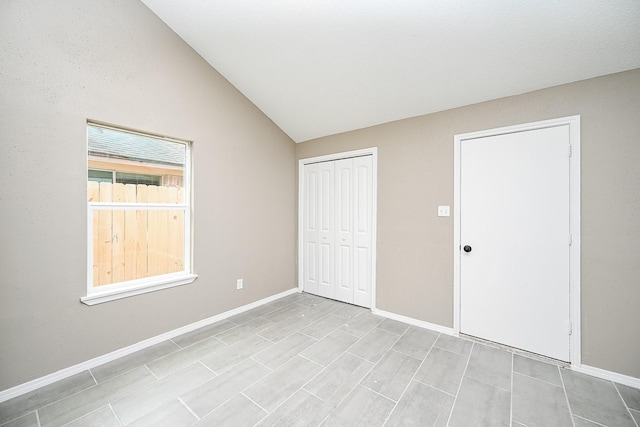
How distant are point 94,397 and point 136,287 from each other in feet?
2.78

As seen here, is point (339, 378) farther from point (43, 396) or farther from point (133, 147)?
point (133, 147)

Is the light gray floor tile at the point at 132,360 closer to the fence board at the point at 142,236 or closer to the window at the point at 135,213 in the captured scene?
the window at the point at 135,213

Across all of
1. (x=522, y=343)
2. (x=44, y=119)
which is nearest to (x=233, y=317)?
(x=44, y=119)

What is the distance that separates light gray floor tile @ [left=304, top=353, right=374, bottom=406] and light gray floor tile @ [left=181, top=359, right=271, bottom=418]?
1.42 feet

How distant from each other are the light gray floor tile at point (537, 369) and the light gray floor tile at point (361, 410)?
1231 mm

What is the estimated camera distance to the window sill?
85.5 inches

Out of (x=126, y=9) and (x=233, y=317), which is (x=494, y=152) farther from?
(x=126, y=9)

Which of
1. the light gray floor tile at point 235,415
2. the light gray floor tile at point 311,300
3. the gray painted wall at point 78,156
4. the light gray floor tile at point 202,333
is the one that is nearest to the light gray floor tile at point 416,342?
the light gray floor tile at point 311,300

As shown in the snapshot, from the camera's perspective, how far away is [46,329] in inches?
76.8

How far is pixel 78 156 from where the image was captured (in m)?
2.09

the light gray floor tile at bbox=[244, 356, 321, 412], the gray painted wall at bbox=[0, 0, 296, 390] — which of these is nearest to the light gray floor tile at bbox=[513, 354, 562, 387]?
the light gray floor tile at bbox=[244, 356, 321, 412]

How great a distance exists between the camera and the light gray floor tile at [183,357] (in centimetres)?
212

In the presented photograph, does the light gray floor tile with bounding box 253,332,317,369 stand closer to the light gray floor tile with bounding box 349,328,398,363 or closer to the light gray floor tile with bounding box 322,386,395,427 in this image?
the light gray floor tile with bounding box 349,328,398,363

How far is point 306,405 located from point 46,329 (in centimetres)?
201
